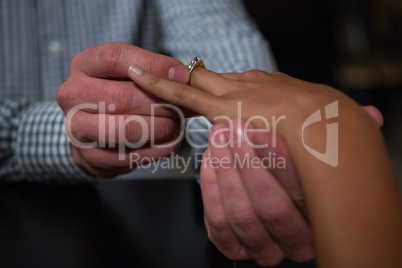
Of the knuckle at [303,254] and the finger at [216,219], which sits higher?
the finger at [216,219]

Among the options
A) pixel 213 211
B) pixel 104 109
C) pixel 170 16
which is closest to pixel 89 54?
pixel 104 109

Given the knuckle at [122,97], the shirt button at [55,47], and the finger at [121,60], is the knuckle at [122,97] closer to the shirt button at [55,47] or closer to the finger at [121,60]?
the finger at [121,60]

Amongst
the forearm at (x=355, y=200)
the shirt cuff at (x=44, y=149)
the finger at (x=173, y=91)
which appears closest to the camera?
the forearm at (x=355, y=200)

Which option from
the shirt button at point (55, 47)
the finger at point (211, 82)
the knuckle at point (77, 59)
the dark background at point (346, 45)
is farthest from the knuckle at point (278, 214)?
the dark background at point (346, 45)

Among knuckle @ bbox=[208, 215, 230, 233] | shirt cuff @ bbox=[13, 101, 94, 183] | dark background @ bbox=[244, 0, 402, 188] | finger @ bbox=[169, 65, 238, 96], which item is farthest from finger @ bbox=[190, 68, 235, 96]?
dark background @ bbox=[244, 0, 402, 188]

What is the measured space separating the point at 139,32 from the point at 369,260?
65 centimetres

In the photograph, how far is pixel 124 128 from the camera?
34 cm

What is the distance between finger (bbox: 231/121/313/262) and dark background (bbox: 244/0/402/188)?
3.03 feet

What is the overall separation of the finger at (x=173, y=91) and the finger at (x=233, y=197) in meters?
0.05

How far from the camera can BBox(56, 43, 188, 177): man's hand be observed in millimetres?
333

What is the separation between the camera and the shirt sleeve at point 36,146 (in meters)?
0.48

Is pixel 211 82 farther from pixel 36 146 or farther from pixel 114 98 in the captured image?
pixel 36 146

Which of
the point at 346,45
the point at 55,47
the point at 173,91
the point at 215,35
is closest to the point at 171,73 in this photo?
the point at 173,91

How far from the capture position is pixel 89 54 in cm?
34
